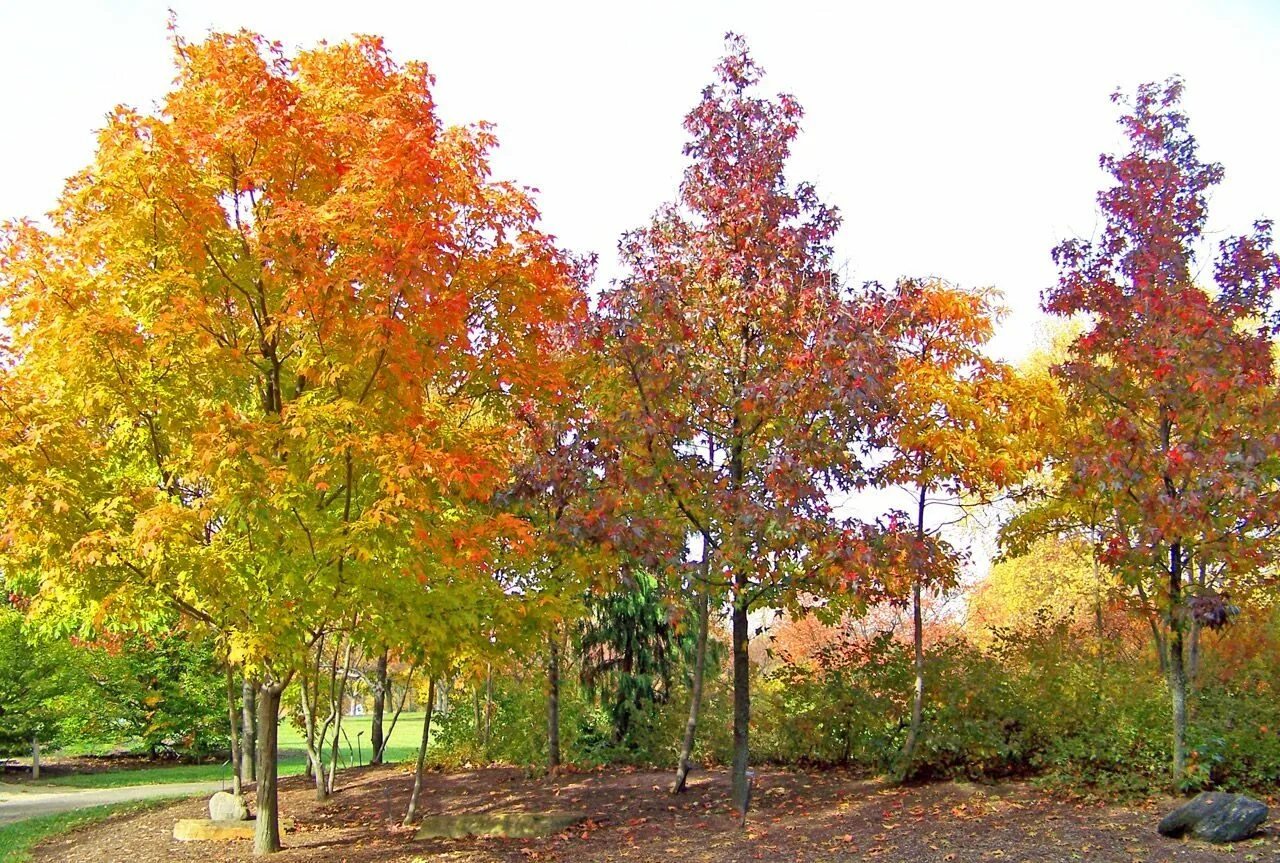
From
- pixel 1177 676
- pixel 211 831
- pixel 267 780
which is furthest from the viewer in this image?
pixel 211 831

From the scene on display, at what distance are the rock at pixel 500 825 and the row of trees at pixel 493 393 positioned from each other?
174 centimetres

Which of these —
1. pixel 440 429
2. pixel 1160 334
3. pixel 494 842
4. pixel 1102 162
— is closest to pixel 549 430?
pixel 440 429

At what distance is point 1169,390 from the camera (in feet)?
28.8

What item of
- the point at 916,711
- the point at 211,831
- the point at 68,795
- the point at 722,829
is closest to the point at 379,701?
the point at 68,795

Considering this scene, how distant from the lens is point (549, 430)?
9.14 m

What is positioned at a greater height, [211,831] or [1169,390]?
[1169,390]

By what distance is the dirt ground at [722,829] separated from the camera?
7500 mm

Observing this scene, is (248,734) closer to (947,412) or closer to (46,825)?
(46,825)

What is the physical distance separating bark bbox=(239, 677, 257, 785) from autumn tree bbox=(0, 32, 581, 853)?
19.9 ft

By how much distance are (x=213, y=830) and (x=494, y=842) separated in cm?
338

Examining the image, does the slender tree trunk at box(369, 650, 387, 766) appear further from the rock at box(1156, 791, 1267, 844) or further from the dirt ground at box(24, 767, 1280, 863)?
the rock at box(1156, 791, 1267, 844)

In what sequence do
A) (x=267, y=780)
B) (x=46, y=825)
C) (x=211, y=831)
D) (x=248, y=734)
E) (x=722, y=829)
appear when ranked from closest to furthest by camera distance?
(x=267, y=780), (x=722, y=829), (x=211, y=831), (x=46, y=825), (x=248, y=734)

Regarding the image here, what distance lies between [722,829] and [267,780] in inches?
173

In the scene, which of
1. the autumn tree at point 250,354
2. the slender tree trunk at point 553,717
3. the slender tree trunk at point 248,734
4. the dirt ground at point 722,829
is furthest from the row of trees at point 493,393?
the slender tree trunk at point 248,734
